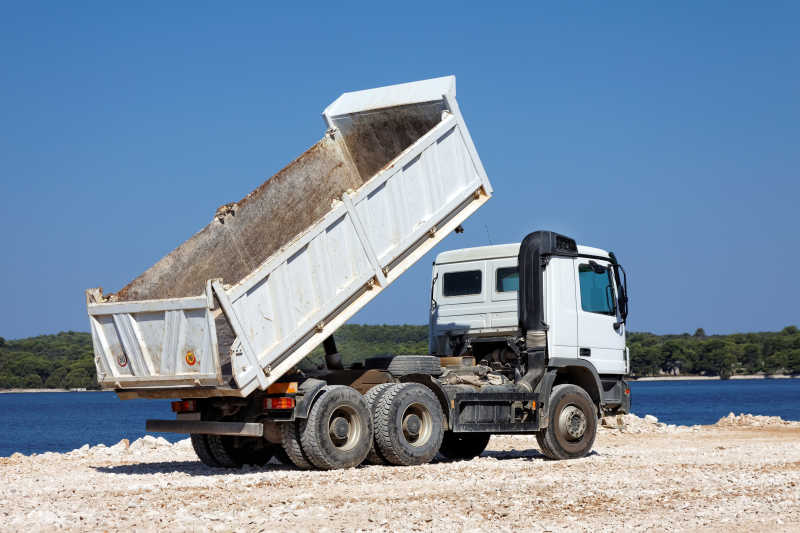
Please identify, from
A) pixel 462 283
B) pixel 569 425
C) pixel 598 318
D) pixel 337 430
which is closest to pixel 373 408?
pixel 337 430

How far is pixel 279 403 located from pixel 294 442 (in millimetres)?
615

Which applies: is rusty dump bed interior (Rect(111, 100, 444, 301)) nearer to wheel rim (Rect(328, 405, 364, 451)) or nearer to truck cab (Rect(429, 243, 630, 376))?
truck cab (Rect(429, 243, 630, 376))

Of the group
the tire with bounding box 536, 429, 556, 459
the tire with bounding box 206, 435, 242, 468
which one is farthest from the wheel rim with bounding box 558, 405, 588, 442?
the tire with bounding box 206, 435, 242, 468

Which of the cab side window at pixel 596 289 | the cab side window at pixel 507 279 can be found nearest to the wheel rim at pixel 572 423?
the cab side window at pixel 596 289

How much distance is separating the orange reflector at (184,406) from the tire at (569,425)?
4.90 metres

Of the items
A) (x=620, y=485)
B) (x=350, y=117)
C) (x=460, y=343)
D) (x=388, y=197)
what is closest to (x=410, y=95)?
(x=350, y=117)

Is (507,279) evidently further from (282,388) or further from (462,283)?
(282,388)

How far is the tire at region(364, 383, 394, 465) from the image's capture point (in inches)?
547

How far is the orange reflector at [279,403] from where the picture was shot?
13.0 metres

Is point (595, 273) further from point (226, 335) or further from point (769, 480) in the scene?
point (226, 335)

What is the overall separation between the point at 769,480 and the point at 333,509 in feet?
17.2

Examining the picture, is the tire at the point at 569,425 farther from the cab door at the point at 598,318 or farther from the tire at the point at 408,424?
the tire at the point at 408,424

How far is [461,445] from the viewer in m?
16.7

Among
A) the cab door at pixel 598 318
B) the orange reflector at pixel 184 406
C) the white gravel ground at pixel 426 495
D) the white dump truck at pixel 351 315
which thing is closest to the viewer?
the white gravel ground at pixel 426 495
